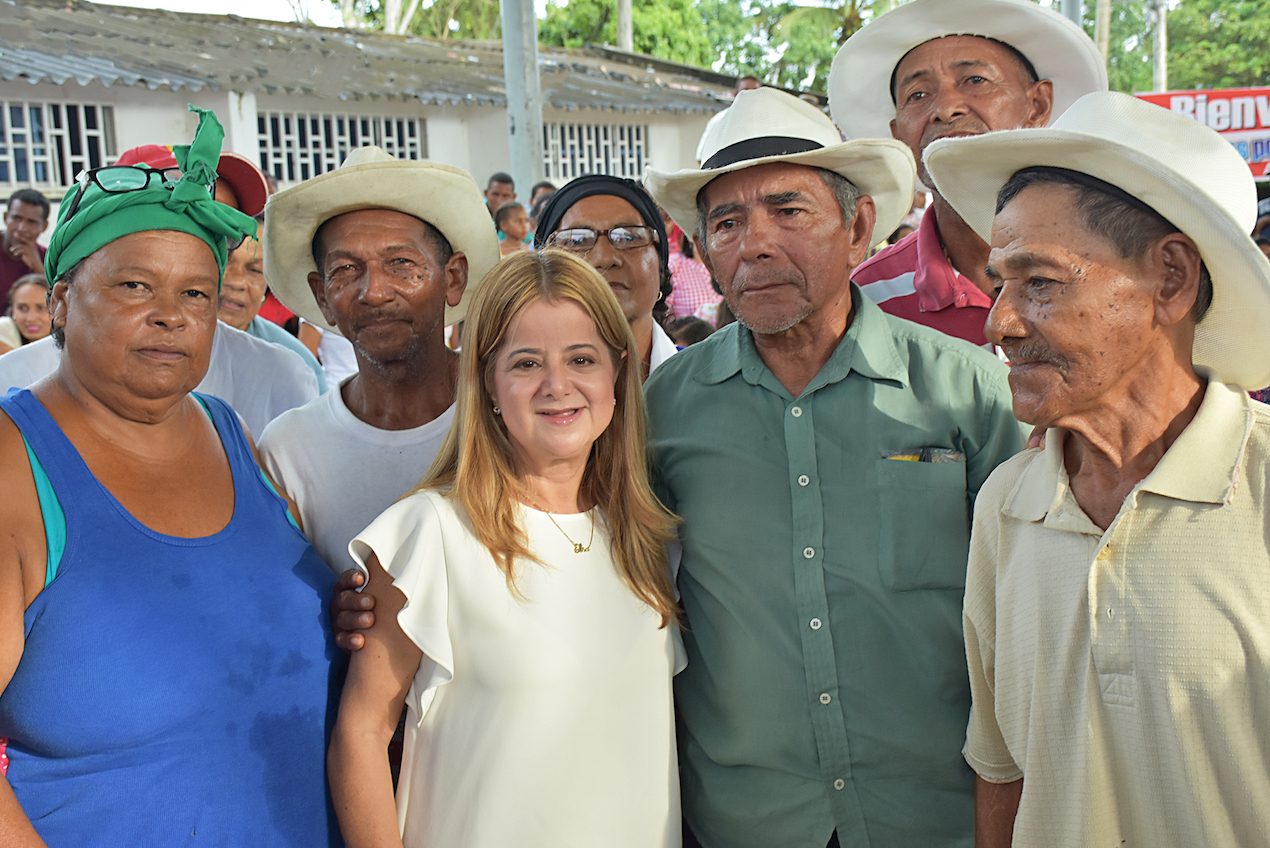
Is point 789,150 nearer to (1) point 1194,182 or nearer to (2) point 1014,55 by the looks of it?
(1) point 1194,182

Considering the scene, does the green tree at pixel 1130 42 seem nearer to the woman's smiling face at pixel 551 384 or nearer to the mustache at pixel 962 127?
the mustache at pixel 962 127

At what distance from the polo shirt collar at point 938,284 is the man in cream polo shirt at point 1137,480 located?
5.04 feet

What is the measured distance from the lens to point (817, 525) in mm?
2482

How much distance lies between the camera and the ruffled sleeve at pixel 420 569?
222 cm

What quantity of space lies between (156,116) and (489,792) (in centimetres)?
1471

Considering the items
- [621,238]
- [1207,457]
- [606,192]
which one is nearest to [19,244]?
[606,192]

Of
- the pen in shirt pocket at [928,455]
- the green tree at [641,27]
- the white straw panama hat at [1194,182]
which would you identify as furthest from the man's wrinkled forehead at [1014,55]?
the green tree at [641,27]

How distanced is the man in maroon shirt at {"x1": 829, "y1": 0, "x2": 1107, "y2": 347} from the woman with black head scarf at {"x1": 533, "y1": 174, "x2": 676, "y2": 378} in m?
0.87

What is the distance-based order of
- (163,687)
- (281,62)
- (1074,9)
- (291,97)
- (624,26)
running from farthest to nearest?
1. (624,26)
2. (281,62)
3. (291,97)
4. (1074,9)
5. (163,687)

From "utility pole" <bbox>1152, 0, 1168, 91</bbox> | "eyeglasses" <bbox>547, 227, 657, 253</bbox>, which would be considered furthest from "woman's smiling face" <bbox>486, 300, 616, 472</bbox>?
"utility pole" <bbox>1152, 0, 1168, 91</bbox>

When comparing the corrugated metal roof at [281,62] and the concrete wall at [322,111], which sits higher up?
the corrugated metal roof at [281,62]

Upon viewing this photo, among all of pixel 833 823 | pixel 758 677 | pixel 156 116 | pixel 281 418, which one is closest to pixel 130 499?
pixel 281 418

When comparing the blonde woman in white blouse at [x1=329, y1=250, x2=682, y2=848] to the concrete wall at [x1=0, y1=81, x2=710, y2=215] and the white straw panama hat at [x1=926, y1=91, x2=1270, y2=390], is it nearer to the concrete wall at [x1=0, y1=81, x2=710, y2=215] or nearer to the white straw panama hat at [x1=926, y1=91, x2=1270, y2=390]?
the white straw panama hat at [x1=926, y1=91, x2=1270, y2=390]

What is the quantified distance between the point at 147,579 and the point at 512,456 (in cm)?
89
